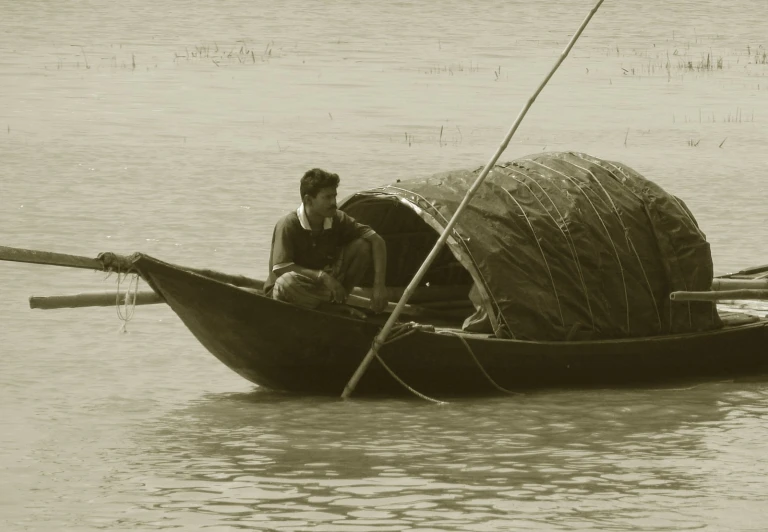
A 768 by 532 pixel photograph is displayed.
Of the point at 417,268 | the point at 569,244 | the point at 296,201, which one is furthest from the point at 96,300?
the point at 296,201

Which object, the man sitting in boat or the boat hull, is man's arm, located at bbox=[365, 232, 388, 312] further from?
the boat hull

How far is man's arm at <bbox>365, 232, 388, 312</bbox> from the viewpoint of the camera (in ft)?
27.5

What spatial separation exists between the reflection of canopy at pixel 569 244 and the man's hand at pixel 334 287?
0.58 metres

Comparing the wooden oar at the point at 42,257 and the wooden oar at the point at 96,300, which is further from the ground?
the wooden oar at the point at 42,257

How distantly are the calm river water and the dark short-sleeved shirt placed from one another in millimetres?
684

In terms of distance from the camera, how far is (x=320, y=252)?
8352mm

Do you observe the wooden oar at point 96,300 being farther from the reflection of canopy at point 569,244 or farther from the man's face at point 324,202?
the reflection of canopy at point 569,244

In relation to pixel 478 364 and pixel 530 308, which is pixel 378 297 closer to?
pixel 478 364

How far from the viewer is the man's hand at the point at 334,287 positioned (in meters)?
8.16

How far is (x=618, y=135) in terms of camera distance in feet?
65.2

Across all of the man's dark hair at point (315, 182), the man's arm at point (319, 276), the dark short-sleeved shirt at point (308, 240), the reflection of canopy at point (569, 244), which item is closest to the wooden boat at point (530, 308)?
the reflection of canopy at point (569, 244)

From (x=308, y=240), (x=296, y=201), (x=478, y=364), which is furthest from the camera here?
(x=296, y=201)

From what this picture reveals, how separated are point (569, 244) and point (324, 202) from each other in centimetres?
135

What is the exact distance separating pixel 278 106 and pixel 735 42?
1203cm
